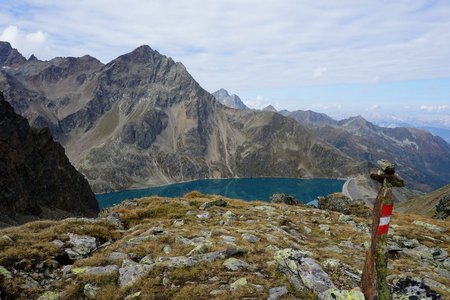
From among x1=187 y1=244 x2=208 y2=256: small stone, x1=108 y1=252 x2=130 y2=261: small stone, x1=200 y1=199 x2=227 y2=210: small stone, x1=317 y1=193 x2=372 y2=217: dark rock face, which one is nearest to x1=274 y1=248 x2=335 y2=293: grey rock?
x1=187 y1=244 x2=208 y2=256: small stone

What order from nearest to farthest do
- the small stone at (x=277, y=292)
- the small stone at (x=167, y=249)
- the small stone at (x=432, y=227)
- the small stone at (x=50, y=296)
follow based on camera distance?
1. the small stone at (x=277, y=292)
2. the small stone at (x=50, y=296)
3. the small stone at (x=167, y=249)
4. the small stone at (x=432, y=227)

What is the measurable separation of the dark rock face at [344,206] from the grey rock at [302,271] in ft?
109

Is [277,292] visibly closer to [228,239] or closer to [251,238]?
[228,239]

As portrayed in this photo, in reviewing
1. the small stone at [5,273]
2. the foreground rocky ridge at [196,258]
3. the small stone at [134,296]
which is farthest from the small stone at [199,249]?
the small stone at [5,273]

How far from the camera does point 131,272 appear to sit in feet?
56.5

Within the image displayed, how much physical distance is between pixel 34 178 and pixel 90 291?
156 m

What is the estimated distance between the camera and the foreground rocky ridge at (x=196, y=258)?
15.5 metres

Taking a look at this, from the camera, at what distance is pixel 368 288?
13.1 meters

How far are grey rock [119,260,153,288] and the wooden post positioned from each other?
33.7 ft

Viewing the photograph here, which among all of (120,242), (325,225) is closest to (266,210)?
(325,225)

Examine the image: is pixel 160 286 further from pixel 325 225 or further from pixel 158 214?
pixel 325 225

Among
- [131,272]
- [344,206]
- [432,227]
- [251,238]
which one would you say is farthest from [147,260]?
[344,206]

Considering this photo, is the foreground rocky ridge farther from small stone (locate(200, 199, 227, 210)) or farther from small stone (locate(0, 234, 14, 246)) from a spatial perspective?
small stone (locate(200, 199, 227, 210))

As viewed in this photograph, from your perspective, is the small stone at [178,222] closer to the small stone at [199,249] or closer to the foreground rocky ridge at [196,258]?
the foreground rocky ridge at [196,258]
